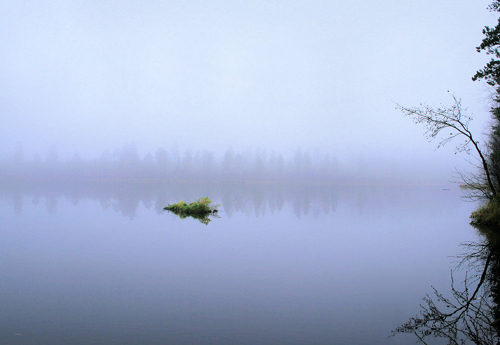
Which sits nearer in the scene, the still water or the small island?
the still water

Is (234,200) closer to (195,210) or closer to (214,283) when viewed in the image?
(195,210)

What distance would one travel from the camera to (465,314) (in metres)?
6.73

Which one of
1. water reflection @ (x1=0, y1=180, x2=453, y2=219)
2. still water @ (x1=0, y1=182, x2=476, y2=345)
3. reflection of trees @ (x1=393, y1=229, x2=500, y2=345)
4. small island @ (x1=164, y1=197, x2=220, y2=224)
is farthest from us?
water reflection @ (x1=0, y1=180, x2=453, y2=219)

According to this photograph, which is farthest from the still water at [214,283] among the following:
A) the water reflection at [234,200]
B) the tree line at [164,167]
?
the tree line at [164,167]

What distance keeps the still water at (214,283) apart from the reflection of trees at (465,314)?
0.96 feet

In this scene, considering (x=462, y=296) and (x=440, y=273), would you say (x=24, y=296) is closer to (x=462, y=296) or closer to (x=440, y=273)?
(x=462, y=296)

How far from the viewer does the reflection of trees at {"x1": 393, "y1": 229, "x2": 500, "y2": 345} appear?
5883 mm

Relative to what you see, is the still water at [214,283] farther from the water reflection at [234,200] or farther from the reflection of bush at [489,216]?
the water reflection at [234,200]

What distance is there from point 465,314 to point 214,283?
5482 mm

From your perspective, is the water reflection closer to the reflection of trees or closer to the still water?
the still water

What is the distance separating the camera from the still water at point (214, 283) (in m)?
6.14

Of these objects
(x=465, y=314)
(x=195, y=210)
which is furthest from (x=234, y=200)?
(x=465, y=314)

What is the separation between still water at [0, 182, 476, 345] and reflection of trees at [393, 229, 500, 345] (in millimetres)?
293

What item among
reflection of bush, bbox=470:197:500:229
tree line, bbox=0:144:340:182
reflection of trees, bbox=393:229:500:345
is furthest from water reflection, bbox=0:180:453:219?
tree line, bbox=0:144:340:182
